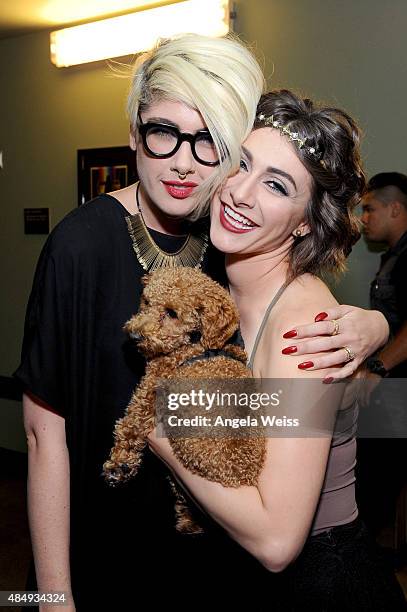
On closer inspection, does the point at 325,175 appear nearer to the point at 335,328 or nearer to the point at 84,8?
the point at 335,328

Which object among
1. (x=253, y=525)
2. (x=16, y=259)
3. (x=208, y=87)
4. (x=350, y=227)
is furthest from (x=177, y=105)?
(x=16, y=259)

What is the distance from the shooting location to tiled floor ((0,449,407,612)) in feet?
12.0

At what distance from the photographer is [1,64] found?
215 inches

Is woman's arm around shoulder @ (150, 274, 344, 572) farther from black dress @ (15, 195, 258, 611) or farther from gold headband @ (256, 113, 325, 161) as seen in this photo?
gold headband @ (256, 113, 325, 161)

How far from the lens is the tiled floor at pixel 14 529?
3658 millimetres

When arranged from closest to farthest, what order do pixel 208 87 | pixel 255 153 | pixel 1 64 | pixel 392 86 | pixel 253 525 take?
pixel 253 525, pixel 208 87, pixel 255 153, pixel 392 86, pixel 1 64

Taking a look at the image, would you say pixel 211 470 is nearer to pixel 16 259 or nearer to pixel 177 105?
pixel 177 105

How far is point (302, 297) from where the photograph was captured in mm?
1513

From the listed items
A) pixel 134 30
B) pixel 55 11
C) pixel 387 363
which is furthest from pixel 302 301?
pixel 55 11

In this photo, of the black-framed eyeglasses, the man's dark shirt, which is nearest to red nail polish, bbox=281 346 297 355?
the black-framed eyeglasses

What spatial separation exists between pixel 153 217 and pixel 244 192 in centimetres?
24

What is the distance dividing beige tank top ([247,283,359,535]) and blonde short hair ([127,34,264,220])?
1.17 feet

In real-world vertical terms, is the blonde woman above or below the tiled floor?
above

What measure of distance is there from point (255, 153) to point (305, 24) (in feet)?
9.03
